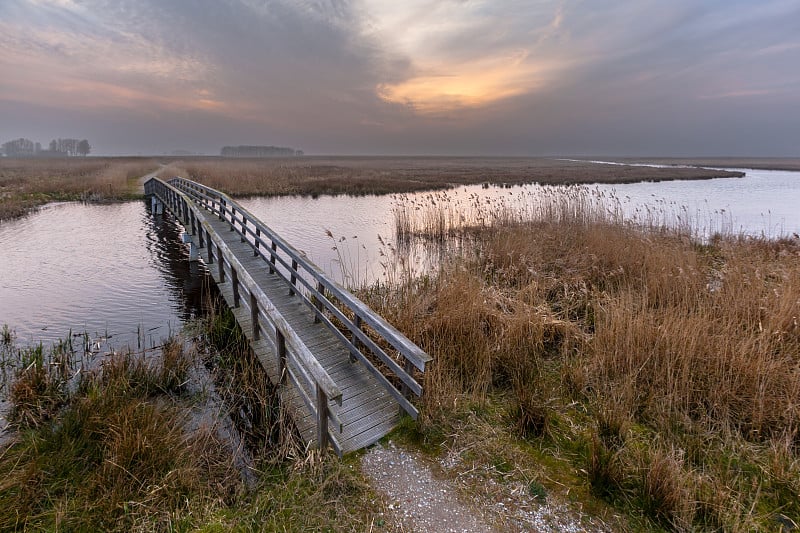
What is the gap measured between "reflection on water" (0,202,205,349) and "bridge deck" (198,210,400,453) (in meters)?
2.75

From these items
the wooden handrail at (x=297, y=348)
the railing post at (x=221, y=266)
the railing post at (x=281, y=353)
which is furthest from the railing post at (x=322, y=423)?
the railing post at (x=221, y=266)

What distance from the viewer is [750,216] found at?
810 inches

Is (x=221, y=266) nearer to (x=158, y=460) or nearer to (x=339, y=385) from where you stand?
(x=339, y=385)

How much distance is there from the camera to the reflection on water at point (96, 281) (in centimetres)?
838

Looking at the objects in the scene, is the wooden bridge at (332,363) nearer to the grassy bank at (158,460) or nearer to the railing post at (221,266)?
the grassy bank at (158,460)

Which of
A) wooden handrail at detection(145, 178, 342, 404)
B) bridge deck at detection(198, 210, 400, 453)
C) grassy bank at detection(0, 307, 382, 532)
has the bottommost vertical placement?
grassy bank at detection(0, 307, 382, 532)

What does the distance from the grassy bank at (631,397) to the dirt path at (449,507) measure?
0.19 metres

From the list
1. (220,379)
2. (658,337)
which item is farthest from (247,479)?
(658,337)

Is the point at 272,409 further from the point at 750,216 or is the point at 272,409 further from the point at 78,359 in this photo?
the point at 750,216

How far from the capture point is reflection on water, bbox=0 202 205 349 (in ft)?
27.5

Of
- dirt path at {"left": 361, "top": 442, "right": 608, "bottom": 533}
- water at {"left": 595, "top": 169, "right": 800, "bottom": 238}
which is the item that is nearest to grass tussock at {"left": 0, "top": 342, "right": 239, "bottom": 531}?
dirt path at {"left": 361, "top": 442, "right": 608, "bottom": 533}

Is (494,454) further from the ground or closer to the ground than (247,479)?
further from the ground

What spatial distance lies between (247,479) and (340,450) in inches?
47.2

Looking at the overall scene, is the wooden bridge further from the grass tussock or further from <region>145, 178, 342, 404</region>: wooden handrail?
the grass tussock
